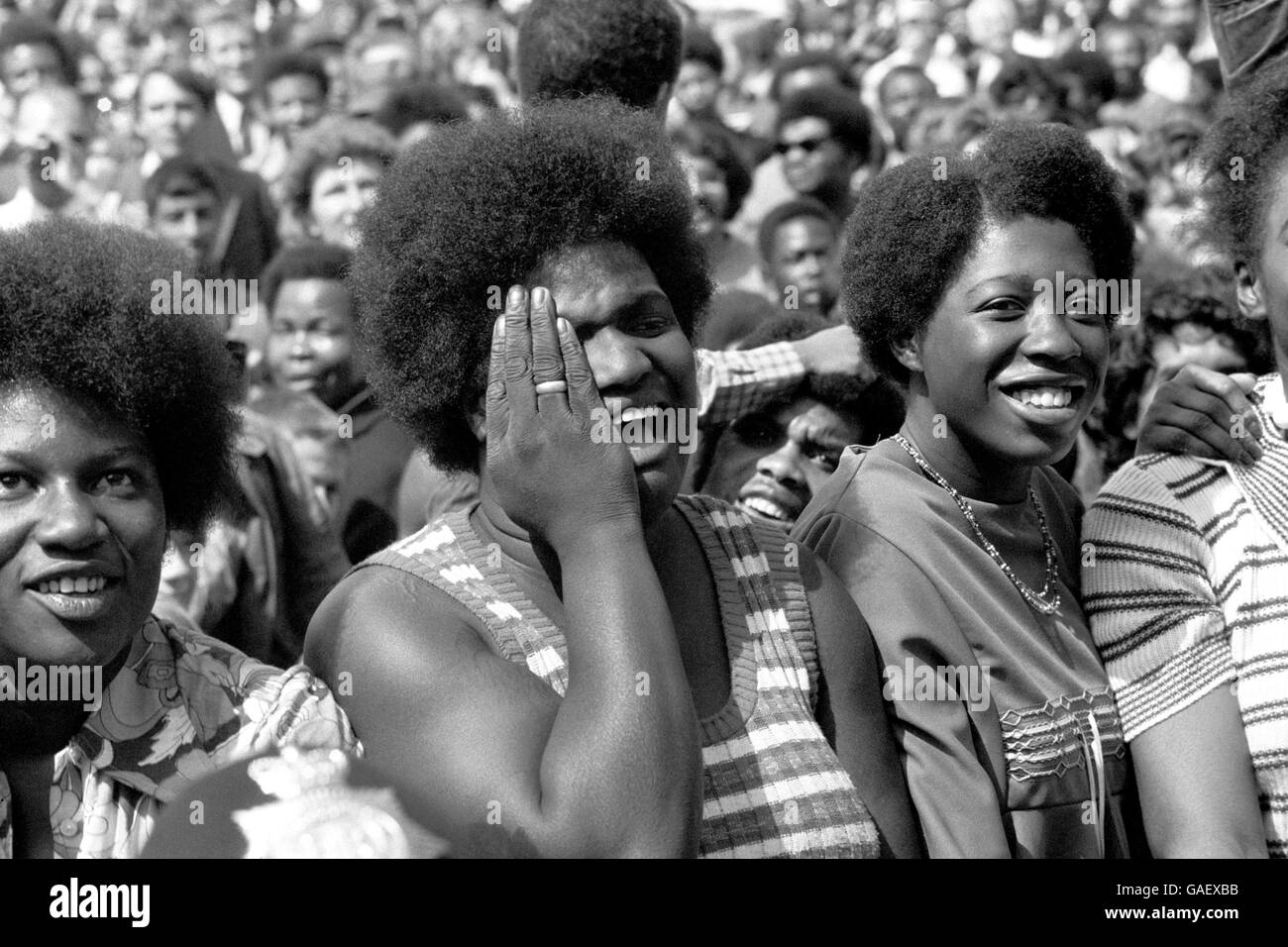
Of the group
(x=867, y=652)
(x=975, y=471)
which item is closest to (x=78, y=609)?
(x=867, y=652)

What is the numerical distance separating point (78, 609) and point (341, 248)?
4.01 m

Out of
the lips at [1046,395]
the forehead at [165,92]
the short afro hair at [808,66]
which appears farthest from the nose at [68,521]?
the short afro hair at [808,66]

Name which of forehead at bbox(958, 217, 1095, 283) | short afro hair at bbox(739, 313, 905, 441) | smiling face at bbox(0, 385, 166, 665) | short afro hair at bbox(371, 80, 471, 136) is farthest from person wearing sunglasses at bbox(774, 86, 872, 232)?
smiling face at bbox(0, 385, 166, 665)

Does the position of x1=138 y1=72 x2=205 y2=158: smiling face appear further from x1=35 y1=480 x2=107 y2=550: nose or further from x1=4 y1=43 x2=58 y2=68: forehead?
x1=35 y1=480 x2=107 y2=550: nose

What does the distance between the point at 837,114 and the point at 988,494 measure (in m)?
Answer: 5.63

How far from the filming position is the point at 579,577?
244cm

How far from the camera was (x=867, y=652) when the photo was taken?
9.27 feet

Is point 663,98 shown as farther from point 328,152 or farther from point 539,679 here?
point 328,152

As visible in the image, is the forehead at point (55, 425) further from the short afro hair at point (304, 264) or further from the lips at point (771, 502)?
the short afro hair at point (304, 264)

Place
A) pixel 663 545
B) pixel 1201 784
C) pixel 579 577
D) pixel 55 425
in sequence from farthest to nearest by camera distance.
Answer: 1. pixel 1201 784
2. pixel 663 545
3. pixel 55 425
4. pixel 579 577

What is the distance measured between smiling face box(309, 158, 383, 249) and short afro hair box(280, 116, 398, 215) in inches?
1.4

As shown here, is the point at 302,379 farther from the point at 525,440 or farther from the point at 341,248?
the point at 525,440

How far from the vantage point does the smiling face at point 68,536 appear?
2488mm

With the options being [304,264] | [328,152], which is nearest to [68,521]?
[304,264]
